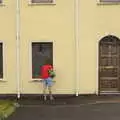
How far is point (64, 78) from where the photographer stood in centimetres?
2361

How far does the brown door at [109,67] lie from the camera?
78.6ft

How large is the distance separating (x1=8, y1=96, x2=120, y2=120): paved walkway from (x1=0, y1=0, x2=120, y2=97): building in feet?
3.86

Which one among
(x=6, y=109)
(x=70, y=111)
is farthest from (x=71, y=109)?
(x=6, y=109)

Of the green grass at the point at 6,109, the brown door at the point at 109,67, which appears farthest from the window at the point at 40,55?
the green grass at the point at 6,109

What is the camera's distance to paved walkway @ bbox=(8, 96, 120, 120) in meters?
17.1

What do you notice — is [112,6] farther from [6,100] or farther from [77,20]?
[6,100]

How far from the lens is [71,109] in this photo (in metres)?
19.3

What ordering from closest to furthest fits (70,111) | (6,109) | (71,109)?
1. (6,109)
2. (70,111)
3. (71,109)

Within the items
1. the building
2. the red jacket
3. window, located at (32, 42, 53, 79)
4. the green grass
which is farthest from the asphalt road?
window, located at (32, 42, 53, 79)

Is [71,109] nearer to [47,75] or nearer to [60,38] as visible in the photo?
[47,75]

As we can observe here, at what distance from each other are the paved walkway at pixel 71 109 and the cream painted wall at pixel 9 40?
177cm

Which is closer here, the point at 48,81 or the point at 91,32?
the point at 48,81

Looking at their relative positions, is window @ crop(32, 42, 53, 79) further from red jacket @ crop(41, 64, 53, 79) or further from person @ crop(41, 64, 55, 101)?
red jacket @ crop(41, 64, 53, 79)

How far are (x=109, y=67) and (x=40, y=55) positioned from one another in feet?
10.4
